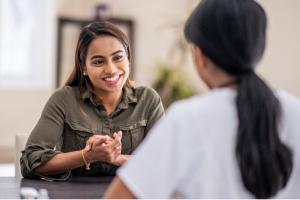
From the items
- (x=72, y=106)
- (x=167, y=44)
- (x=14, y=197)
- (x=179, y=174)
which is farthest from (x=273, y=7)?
(x=179, y=174)

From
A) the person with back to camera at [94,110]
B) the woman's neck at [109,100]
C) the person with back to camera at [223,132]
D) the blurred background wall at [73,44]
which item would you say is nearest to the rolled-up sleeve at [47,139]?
the person with back to camera at [94,110]

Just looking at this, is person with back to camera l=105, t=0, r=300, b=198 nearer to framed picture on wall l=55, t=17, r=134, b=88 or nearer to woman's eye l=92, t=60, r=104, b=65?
woman's eye l=92, t=60, r=104, b=65

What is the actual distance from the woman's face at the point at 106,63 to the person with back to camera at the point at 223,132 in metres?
0.97

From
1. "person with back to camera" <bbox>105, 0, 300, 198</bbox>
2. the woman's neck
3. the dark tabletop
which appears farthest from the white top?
the woman's neck

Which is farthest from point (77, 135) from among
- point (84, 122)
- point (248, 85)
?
point (248, 85)

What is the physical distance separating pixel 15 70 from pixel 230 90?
4982 millimetres

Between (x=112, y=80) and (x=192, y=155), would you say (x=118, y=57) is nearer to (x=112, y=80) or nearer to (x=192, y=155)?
(x=112, y=80)

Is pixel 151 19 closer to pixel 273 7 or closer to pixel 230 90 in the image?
pixel 273 7

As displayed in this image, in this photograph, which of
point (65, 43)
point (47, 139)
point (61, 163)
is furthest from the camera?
point (65, 43)

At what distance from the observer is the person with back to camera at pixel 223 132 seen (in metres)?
1.10

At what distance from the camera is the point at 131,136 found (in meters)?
2.22

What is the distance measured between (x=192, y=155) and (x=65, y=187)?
2.84ft

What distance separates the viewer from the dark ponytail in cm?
114

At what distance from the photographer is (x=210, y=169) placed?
1112 mm
